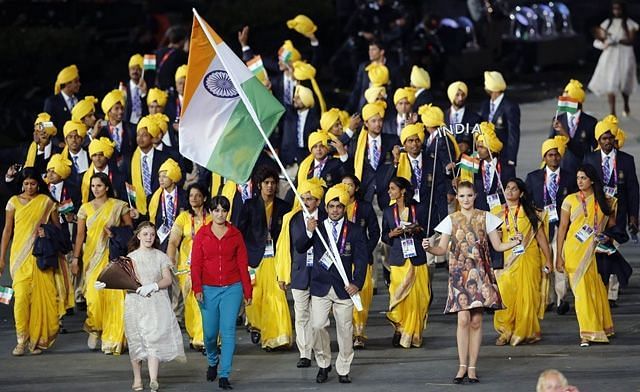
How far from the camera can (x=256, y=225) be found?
16234 millimetres

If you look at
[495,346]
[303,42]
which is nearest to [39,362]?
[495,346]

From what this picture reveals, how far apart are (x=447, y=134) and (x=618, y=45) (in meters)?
9.32

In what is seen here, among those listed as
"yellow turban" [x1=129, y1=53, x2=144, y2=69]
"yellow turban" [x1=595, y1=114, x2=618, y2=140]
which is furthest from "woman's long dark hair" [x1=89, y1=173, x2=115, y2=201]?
"yellow turban" [x1=129, y1=53, x2=144, y2=69]

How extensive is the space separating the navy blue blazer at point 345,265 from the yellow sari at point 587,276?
7.15 feet

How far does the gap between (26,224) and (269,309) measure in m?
2.19

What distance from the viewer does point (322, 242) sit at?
14.9m

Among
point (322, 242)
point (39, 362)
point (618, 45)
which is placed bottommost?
point (39, 362)

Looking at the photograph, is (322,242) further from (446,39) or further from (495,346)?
(446,39)

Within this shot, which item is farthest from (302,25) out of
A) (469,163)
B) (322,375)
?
(322,375)

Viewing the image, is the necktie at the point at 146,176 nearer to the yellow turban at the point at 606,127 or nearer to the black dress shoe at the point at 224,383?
the black dress shoe at the point at 224,383

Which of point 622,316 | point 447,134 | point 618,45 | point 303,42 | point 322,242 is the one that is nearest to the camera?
point 322,242

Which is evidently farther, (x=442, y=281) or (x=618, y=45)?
(x=618, y=45)

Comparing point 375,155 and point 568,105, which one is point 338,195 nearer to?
point 375,155

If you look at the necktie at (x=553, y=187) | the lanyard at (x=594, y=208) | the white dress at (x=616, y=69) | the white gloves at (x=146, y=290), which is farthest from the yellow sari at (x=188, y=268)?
the white dress at (x=616, y=69)
